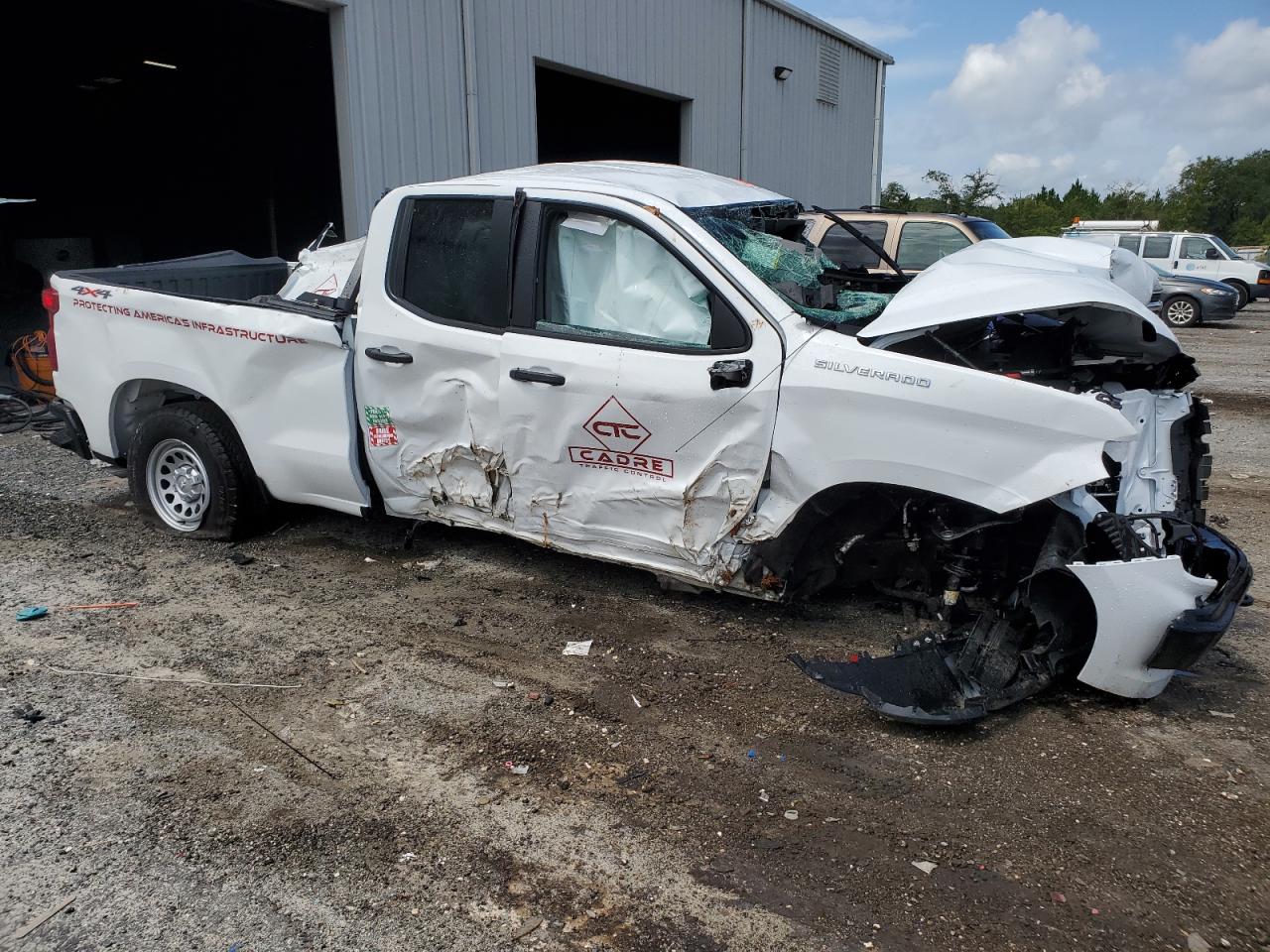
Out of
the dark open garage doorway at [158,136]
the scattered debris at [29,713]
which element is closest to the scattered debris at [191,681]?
the scattered debris at [29,713]

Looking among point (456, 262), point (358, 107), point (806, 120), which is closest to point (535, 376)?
point (456, 262)

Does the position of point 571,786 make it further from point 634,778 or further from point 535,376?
point 535,376

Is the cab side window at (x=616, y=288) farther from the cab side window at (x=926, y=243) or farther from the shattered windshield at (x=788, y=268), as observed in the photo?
the cab side window at (x=926, y=243)

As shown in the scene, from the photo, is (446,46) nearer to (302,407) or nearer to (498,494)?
(302,407)

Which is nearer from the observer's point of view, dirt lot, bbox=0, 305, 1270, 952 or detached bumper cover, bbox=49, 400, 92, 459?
dirt lot, bbox=0, 305, 1270, 952

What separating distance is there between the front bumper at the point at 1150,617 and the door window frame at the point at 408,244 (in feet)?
8.70

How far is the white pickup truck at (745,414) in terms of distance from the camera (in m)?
3.52

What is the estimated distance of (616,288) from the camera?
4309 mm

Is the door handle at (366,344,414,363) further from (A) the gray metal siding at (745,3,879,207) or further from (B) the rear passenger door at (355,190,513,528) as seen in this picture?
(A) the gray metal siding at (745,3,879,207)

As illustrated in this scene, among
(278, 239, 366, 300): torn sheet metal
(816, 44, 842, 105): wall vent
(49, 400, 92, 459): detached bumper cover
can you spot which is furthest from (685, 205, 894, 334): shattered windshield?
(816, 44, 842, 105): wall vent

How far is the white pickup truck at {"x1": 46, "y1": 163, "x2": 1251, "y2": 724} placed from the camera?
352cm

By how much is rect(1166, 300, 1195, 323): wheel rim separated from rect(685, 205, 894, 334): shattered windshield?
17.6m

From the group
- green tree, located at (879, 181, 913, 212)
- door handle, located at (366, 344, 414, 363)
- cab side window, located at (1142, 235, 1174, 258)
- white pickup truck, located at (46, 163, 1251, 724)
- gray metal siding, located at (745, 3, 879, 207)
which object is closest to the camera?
white pickup truck, located at (46, 163, 1251, 724)

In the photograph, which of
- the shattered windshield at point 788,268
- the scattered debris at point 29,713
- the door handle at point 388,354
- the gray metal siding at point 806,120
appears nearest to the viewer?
the scattered debris at point 29,713
